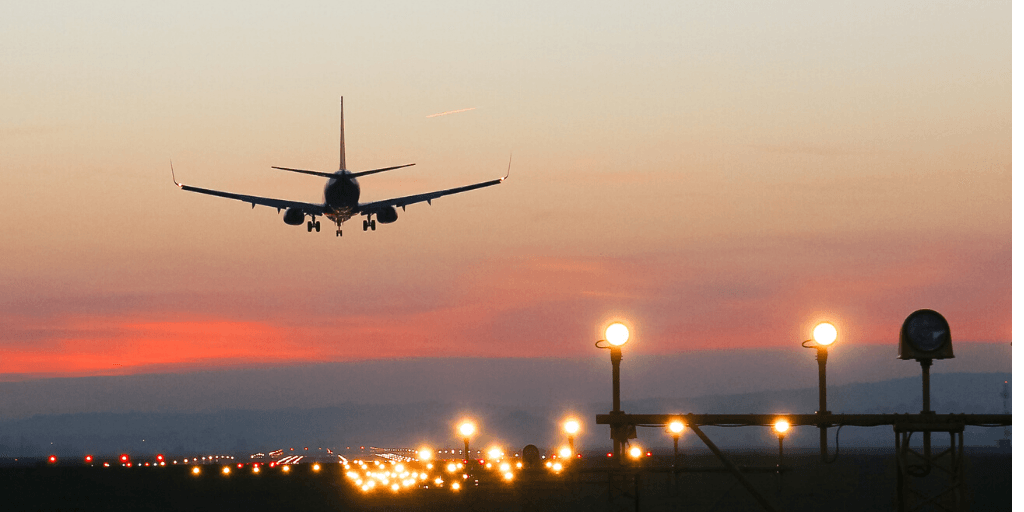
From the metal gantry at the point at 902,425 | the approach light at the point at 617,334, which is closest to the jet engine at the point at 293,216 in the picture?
the metal gantry at the point at 902,425

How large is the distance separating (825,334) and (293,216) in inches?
3082

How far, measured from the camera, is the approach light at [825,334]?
96.4 feet

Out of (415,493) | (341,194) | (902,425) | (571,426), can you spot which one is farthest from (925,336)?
(341,194)

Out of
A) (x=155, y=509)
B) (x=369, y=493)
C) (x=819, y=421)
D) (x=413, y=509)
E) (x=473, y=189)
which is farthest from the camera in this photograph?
(x=473, y=189)

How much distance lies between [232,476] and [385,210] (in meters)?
24.4

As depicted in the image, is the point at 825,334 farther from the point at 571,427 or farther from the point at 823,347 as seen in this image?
the point at 571,427

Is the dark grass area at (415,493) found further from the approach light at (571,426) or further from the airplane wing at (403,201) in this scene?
the airplane wing at (403,201)

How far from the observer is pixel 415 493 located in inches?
2857

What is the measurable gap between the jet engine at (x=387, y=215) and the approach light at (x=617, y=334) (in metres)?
74.1

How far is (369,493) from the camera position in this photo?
251ft

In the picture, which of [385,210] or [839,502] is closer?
[839,502]

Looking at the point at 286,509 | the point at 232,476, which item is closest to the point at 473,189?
the point at 232,476

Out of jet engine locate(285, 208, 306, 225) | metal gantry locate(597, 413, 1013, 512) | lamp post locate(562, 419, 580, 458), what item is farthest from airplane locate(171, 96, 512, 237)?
metal gantry locate(597, 413, 1013, 512)

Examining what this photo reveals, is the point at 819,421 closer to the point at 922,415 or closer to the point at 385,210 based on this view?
the point at 922,415
